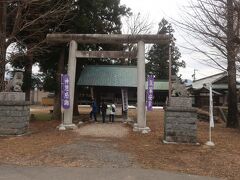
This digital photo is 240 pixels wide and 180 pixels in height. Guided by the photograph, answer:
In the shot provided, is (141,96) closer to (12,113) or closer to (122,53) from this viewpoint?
(122,53)

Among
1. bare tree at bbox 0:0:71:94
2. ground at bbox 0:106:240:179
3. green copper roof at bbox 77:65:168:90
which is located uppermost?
bare tree at bbox 0:0:71:94

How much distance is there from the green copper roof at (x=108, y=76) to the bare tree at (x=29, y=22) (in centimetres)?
444

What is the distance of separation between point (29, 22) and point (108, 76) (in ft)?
28.6

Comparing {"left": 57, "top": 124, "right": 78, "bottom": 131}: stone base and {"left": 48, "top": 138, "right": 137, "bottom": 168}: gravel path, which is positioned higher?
{"left": 57, "top": 124, "right": 78, "bottom": 131}: stone base

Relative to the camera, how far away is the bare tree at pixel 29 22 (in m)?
17.5

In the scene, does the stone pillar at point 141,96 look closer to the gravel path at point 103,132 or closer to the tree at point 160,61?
the gravel path at point 103,132

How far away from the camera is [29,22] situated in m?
18.1

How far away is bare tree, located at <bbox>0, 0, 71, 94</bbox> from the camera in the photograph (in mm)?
17531

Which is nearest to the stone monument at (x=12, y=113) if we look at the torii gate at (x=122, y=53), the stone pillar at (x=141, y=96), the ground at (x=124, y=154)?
the ground at (x=124, y=154)

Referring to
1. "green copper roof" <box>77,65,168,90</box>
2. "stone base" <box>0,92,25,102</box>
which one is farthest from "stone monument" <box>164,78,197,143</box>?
"green copper roof" <box>77,65,168,90</box>

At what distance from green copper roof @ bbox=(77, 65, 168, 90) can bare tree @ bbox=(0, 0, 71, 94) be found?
14.6ft

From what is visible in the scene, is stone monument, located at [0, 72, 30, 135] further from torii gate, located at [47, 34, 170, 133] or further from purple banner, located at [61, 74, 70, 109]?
torii gate, located at [47, 34, 170, 133]

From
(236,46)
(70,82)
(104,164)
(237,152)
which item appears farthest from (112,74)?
(104,164)

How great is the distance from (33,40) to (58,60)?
12.1 feet
